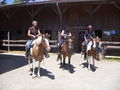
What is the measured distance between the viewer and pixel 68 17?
20.7 meters

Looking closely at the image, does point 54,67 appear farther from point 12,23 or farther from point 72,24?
point 12,23

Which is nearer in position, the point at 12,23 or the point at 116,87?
the point at 116,87

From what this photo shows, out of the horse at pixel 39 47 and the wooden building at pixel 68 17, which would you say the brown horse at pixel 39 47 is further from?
the wooden building at pixel 68 17

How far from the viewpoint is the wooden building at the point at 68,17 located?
19047 millimetres

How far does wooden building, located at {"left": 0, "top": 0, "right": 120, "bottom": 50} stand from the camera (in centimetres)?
1905

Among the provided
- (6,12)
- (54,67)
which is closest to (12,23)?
(6,12)

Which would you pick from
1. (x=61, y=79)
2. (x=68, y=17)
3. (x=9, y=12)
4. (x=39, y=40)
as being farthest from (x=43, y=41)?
(x=9, y=12)

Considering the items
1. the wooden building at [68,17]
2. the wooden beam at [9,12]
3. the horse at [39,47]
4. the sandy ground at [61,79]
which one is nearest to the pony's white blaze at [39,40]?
the horse at [39,47]

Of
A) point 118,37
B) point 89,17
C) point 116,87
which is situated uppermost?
point 89,17

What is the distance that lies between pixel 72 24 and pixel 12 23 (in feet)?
21.1

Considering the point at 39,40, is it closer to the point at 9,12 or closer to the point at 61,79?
the point at 61,79

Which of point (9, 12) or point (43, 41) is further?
point (9, 12)

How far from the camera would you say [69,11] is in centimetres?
2055

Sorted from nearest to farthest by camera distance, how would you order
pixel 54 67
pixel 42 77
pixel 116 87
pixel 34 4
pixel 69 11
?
pixel 116 87
pixel 42 77
pixel 54 67
pixel 34 4
pixel 69 11
